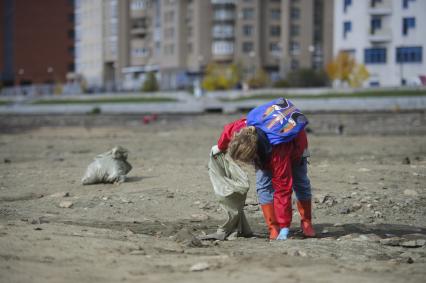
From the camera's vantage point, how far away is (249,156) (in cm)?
891

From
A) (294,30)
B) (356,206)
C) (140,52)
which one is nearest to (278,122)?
(356,206)

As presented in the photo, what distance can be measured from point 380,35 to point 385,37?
25.4 inches

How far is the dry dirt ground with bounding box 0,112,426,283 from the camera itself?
23.5 feet

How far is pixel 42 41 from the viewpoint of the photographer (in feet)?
422

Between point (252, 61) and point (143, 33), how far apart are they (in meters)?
21.0

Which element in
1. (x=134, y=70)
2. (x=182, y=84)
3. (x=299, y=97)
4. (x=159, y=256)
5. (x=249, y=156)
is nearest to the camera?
(x=159, y=256)

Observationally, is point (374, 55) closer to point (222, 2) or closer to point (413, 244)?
point (222, 2)

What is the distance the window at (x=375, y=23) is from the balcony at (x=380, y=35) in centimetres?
18

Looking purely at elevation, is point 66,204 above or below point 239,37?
Answer: below

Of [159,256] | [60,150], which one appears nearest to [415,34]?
[60,150]

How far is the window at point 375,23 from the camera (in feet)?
243

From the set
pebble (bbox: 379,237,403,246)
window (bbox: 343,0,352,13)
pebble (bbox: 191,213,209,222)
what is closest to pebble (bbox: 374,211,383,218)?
pebble (bbox: 379,237,403,246)

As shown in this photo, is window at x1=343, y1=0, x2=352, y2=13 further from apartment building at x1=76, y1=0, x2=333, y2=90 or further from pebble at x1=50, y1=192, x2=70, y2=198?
pebble at x1=50, y1=192, x2=70, y2=198

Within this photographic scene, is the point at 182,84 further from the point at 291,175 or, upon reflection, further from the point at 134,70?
the point at 291,175
